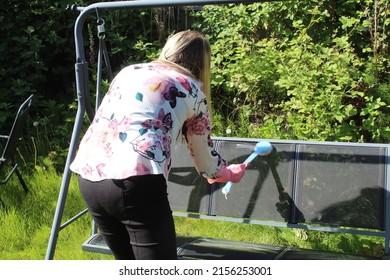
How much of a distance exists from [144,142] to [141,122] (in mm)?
81

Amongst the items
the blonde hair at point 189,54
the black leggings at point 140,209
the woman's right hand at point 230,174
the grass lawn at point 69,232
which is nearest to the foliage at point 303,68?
the grass lawn at point 69,232

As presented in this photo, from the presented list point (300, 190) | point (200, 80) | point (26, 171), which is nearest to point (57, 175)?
point (26, 171)

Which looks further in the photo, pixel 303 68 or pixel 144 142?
pixel 303 68

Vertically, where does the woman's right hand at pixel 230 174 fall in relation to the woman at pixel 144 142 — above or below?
below

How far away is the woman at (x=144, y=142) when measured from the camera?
7.18 ft

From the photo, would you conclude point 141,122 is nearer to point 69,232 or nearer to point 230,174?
point 230,174

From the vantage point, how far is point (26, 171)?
5.09 metres

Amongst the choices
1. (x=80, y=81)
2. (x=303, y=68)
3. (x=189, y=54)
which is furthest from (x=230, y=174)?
(x=303, y=68)

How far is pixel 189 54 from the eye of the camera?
241 centimetres

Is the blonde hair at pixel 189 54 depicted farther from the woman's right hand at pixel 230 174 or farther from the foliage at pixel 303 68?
the foliage at pixel 303 68

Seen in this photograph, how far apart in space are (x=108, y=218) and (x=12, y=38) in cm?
386

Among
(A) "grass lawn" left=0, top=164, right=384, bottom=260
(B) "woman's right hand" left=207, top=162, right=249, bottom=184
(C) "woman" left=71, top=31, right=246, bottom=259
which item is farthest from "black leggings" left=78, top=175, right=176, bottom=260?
(A) "grass lawn" left=0, top=164, right=384, bottom=260

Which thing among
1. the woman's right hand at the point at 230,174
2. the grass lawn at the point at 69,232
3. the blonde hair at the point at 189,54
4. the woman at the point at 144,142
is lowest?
the grass lawn at the point at 69,232

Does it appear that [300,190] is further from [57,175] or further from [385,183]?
[57,175]
